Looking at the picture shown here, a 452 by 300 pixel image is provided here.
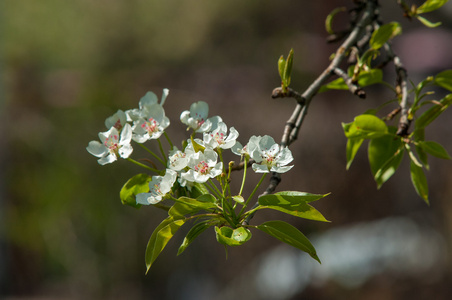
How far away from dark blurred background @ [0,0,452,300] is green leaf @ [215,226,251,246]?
8.36 feet

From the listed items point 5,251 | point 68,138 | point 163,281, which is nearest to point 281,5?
point 68,138

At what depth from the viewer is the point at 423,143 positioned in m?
0.80

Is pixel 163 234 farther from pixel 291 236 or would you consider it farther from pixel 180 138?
pixel 180 138

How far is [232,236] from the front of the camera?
581 mm

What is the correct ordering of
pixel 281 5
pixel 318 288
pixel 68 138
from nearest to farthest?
pixel 318 288
pixel 68 138
pixel 281 5

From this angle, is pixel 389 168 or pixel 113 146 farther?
pixel 389 168

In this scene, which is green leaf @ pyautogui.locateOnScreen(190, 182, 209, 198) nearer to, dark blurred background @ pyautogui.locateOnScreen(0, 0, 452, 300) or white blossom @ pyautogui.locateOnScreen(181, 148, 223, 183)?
white blossom @ pyautogui.locateOnScreen(181, 148, 223, 183)

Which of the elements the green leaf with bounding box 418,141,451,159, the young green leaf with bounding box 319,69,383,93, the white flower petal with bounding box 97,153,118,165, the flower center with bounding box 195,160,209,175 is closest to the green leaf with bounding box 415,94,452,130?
the green leaf with bounding box 418,141,451,159

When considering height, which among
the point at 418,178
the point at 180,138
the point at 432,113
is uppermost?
the point at 432,113

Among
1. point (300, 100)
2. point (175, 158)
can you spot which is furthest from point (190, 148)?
point (300, 100)

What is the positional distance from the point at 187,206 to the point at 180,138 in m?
4.15

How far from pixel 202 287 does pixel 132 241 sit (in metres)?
1.03

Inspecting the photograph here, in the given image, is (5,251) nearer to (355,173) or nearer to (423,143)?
(355,173)

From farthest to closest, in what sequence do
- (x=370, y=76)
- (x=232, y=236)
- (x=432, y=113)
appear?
1. (x=370, y=76)
2. (x=432, y=113)
3. (x=232, y=236)
